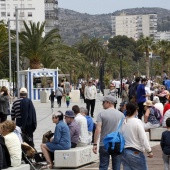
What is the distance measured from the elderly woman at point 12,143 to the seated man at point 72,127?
3.13 m

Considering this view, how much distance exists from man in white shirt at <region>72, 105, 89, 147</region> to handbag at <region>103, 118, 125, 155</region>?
474cm

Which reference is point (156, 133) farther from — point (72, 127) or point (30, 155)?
point (30, 155)

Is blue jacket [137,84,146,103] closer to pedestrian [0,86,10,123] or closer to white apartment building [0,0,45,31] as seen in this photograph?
pedestrian [0,86,10,123]

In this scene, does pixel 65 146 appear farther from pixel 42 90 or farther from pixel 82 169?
pixel 42 90

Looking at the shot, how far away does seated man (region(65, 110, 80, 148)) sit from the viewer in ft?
55.7

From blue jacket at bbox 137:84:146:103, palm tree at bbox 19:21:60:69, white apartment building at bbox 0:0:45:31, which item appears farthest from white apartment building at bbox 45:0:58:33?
blue jacket at bbox 137:84:146:103

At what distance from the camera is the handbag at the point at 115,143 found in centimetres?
1216

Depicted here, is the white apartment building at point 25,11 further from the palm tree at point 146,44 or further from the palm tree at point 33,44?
the palm tree at point 33,44

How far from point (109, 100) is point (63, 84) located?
36.8m

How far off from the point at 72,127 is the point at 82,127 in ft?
1.05

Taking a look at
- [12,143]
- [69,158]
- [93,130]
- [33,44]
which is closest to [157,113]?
[93,130]

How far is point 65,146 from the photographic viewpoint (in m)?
16.8

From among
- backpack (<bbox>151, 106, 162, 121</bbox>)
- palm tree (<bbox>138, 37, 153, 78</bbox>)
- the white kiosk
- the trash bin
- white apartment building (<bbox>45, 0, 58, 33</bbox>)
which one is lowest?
the trash bin

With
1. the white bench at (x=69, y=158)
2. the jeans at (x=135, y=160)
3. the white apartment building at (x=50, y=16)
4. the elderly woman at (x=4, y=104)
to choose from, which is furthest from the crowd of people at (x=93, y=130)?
the white apartment building at (x=50, y=16)
